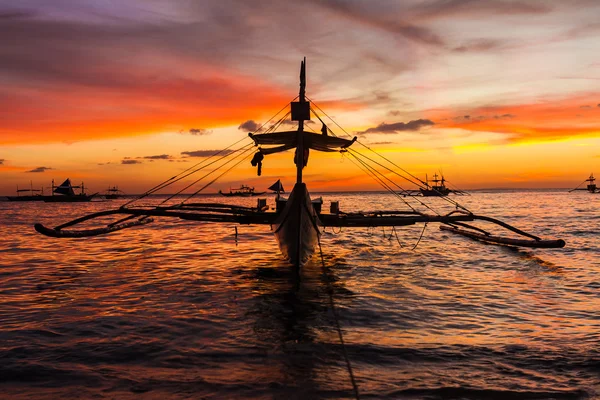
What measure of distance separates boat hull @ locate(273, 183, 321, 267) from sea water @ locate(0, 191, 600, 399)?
114 centimetres

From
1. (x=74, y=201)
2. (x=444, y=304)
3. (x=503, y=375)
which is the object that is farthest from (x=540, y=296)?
(x=74, y=201)

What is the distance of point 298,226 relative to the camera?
1203 centimetres

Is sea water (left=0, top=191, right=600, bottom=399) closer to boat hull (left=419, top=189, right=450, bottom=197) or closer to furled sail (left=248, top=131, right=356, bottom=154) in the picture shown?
boat hull (left=419, top=189, right=450, bottom=197)

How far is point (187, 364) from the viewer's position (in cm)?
662

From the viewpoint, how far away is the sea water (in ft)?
19.3

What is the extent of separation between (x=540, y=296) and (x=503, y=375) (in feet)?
21.4

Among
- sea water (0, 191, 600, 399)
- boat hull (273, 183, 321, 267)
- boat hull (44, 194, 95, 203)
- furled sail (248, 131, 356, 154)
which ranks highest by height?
furled sail (248, 131, 356, 154)

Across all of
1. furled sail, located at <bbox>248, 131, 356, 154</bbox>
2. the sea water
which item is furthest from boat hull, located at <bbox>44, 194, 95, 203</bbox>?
furled sail, located at <bbox>248, 131, 356, 154</bbox>

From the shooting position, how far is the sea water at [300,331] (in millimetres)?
5887

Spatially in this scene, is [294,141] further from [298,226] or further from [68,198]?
[68,198]

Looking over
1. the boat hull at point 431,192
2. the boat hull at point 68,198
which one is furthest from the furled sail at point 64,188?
the boat hull at point 431,192

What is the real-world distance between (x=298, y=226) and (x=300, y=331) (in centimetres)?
407

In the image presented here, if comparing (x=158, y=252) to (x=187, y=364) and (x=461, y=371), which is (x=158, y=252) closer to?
(x=187, y=364)

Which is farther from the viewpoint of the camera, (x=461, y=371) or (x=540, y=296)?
(x=540, y=296)
